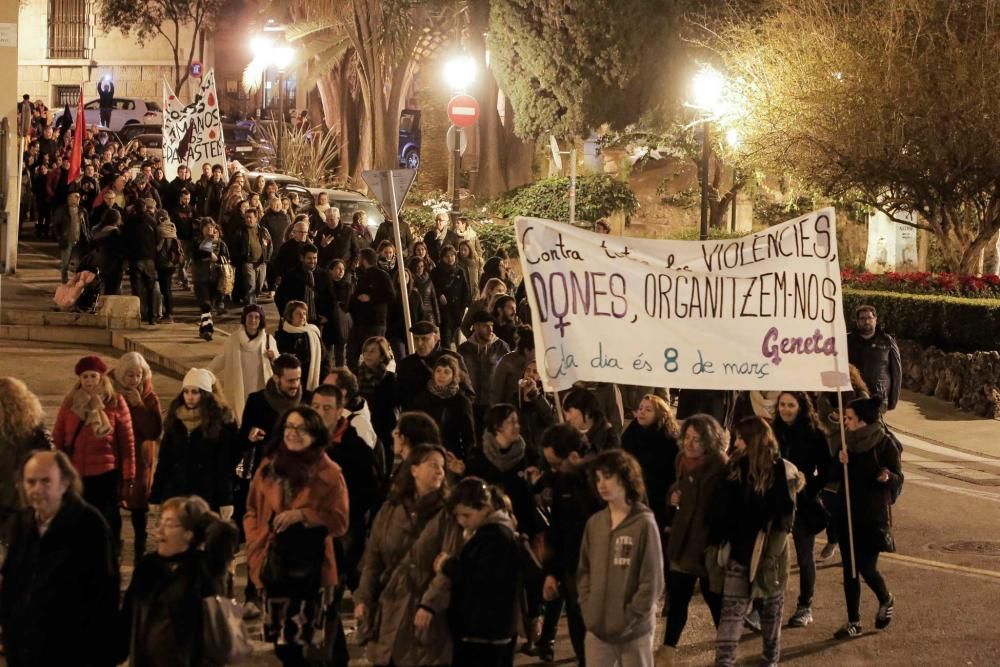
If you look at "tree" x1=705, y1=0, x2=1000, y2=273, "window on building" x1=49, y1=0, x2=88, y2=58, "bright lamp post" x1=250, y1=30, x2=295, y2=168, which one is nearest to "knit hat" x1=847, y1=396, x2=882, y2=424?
"tree" x1=705, y1=0, x2=1000, y2=273

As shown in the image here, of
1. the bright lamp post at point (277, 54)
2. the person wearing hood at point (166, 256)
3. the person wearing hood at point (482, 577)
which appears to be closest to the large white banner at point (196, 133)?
the person wearing hood at point (166, 256)

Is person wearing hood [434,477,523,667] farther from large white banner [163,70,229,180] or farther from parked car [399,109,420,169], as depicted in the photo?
parked car [399,109,420,169]

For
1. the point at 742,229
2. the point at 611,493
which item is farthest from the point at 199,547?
the point at 742,229

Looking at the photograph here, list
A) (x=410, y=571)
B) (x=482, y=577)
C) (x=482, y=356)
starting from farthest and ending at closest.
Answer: (x=482, y=356) < (x=410, y=571) < (x=482, y=577)

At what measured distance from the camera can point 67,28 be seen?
2660 inches

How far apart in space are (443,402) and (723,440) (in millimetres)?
2212

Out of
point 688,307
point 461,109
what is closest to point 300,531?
point 688,307

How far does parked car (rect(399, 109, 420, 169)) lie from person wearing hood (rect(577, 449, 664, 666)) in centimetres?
3961

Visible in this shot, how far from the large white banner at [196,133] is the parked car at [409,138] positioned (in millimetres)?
20991

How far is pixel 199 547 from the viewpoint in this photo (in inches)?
260

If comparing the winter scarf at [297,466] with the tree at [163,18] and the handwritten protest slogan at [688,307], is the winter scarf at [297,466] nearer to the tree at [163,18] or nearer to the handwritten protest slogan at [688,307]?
the handwritten protest slogan at [688,307]

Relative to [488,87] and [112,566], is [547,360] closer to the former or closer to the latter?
[112,566]

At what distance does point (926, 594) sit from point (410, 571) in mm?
4728

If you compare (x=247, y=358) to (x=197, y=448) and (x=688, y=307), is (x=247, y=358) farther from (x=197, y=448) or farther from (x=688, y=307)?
(x=688, y=307)
